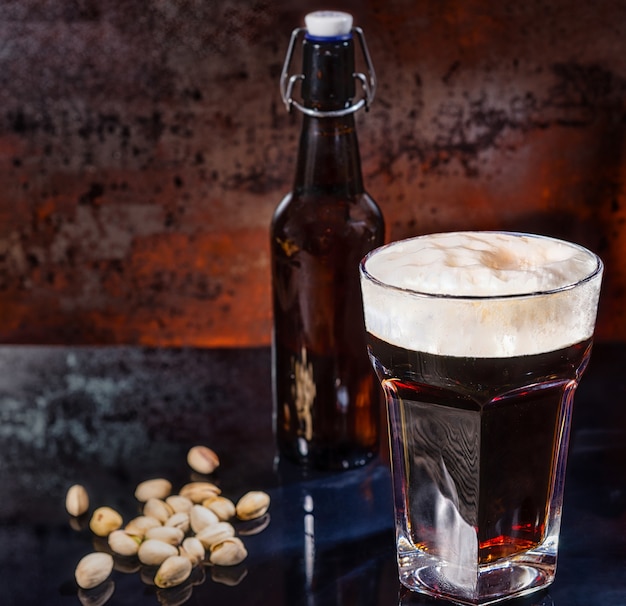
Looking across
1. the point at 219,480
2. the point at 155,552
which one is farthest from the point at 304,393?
the point at 155,552

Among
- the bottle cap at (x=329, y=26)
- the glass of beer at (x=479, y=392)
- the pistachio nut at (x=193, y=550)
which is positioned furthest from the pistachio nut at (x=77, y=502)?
the bottle cap at (x=329, y=26)

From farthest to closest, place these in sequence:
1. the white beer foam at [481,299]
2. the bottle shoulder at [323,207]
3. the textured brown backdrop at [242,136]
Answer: the textured brown backdrop at [242,136] → the bottle shoulder at [323,207] → the white beer foam at [481,299]

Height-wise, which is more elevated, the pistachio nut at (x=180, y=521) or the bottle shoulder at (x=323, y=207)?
the bottle shoulder at (x=323, y=207)

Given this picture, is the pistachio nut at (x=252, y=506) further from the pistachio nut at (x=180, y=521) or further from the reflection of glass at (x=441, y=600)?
the reflection of glass at (x=441, y=600)

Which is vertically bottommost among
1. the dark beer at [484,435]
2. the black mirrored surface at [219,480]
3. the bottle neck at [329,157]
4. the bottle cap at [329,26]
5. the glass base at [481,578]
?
the black mirrored surface at [219,480]

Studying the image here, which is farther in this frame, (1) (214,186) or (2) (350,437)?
(1) (214,186)

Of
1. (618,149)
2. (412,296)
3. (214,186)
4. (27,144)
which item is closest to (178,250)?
(214,186)

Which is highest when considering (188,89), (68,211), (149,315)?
(188,89)

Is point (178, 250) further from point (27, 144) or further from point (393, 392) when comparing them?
point (393, 392)

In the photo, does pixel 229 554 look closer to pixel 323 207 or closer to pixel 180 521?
pixel 180 521
